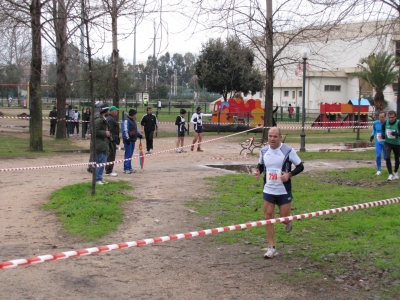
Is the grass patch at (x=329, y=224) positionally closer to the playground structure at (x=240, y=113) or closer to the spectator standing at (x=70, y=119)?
the spectator standing at (x=70, y=119)

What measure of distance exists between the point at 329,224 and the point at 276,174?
2217mm

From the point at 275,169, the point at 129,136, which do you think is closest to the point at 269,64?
the point at 129,136

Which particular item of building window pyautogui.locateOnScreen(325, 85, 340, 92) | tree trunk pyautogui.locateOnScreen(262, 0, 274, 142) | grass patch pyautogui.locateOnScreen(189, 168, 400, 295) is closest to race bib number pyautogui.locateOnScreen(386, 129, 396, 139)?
grass patch pyautogui.locateOnScreen(189, 168, 400, 295)

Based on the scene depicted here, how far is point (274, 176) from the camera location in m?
6.75

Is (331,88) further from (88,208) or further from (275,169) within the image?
(275,169)

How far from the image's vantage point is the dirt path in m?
5.55

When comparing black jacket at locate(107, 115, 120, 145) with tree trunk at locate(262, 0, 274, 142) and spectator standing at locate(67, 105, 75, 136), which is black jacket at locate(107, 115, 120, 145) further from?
spectator standing at locate(67, 105, 75, 136)

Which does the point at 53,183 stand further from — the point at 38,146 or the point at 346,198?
the point at 38,146

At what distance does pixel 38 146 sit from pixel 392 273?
50.0ft

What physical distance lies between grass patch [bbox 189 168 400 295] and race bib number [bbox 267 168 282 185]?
95cm

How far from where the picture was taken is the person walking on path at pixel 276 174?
6727 mm

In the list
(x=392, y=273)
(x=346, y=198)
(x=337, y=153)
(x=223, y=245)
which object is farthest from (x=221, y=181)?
(x=337, y=153)

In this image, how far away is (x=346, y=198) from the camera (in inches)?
413

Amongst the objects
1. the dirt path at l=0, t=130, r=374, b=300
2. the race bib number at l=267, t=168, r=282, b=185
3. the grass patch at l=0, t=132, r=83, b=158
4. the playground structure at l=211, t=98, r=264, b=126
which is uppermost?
the playground structure at l=211, t=98, r=264, b=126
